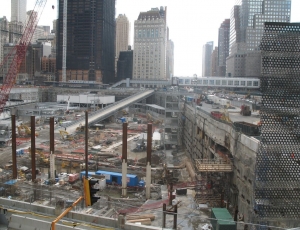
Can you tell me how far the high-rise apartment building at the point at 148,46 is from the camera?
498 ft

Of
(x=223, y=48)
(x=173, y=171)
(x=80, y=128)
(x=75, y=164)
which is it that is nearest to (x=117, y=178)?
(x=173, y=171)

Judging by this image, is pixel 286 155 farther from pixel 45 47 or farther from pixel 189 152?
pixel 45 47

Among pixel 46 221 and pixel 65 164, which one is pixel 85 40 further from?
pixel 46 221

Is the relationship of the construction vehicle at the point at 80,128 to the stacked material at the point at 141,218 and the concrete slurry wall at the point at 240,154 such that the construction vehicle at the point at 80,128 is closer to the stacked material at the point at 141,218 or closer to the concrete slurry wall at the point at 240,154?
the concrete slurry wall at the point at 240,154

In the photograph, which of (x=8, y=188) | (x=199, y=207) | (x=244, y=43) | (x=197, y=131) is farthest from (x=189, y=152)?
(x=244, y=43)

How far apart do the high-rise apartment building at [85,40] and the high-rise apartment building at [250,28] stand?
2073 inches

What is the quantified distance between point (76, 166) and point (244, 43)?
12202 centimetres

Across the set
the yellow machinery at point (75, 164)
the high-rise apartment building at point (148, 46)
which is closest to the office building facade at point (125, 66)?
the high-rise apartment building at point (148, 46)

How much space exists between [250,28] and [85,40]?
6687 cm

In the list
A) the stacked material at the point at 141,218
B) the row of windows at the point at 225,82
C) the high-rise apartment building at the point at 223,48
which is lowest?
the stacked material at the point at 141,218

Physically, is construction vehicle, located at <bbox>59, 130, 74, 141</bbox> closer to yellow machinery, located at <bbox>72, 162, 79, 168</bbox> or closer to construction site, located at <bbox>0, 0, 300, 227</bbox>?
construction site, located at <bbox>0, 0, 300, 227</bbox>

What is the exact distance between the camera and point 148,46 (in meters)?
153

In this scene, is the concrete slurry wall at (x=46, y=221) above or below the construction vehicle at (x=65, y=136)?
above

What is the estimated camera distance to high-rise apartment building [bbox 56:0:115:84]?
127562mm
